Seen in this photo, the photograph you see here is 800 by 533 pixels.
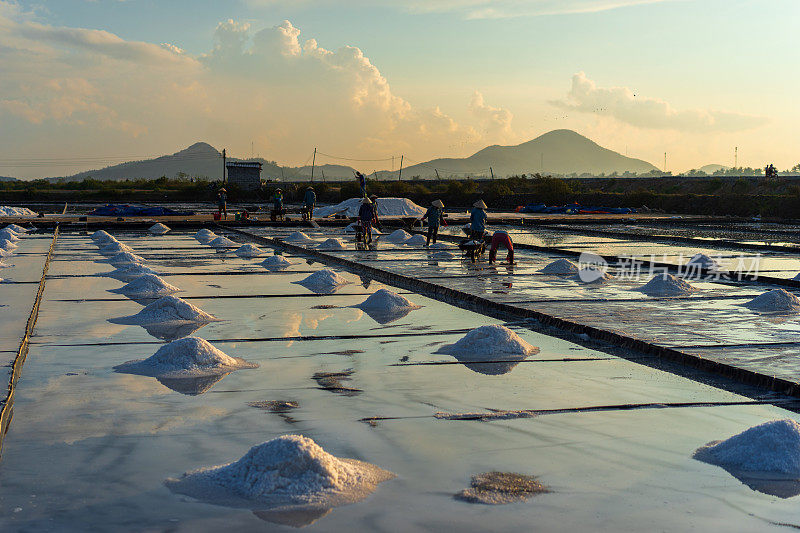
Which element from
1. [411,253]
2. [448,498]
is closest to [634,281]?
[411,253]

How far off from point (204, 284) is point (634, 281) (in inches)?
241

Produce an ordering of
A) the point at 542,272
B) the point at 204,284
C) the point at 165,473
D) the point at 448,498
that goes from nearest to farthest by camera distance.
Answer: the point at 448,498 < the point at 165,473 < the point at 204,284 < the point at 542,272

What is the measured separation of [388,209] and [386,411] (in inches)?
953

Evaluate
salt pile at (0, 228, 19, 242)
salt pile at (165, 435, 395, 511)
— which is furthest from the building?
salt pile at (165, 435, 395, 511)

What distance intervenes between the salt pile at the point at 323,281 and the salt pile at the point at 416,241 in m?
7.20

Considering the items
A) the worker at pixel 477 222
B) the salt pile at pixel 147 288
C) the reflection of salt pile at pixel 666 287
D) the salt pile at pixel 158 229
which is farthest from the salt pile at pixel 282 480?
the salt pile at pixel 158 229

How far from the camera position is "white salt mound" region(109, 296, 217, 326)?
9047mm

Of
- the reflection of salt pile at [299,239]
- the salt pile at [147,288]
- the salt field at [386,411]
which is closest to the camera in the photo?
the salt field at [386,411]

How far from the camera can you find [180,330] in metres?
8.55

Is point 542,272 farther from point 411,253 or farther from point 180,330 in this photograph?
point 180,330

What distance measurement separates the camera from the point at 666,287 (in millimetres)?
11141

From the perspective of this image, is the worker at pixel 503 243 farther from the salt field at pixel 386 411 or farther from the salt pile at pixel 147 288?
the salt pile at pixel 147 288

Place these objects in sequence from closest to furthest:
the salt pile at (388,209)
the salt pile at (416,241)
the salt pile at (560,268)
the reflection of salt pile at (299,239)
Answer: the salt pile at (560,268), the salt pile at (416,241), the reflection of salt pile at (299,239), the salt pile at (388,209)

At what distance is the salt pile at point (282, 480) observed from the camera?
4043 mm
